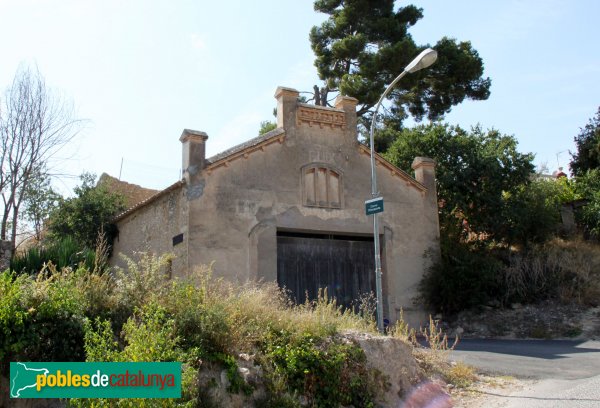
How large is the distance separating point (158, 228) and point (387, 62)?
45.3 feet

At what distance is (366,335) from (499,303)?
9959 millimetres

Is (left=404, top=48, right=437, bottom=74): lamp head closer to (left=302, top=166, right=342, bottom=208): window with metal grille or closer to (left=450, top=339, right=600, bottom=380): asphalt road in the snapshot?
(left=302, top=166, right=342, bottom=208): window with metal grille

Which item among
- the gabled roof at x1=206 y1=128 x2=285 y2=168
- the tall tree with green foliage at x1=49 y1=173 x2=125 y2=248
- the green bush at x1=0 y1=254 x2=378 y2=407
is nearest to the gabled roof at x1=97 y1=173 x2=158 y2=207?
the tall tree with green foliage at x1=49 y1=173 x2=125 y2=248

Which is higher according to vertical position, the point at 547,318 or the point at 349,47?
the point at 349,47

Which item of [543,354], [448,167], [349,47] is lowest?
[543,354]

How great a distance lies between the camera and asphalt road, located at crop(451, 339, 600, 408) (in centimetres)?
928

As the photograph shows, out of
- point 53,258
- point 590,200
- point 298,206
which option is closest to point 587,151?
point 590,200

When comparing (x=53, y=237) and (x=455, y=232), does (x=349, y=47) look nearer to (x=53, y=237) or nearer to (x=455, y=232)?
(x=455, y=232)

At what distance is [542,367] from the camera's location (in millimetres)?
11828

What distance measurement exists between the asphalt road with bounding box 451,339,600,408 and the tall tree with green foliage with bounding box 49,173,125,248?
43.3 feet

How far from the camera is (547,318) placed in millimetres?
17156

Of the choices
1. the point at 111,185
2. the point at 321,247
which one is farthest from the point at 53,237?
the point at 321,247

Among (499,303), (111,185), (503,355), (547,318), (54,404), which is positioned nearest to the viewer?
(54,404)

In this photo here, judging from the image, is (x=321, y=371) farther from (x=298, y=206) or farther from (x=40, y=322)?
(x=298, y=206)
